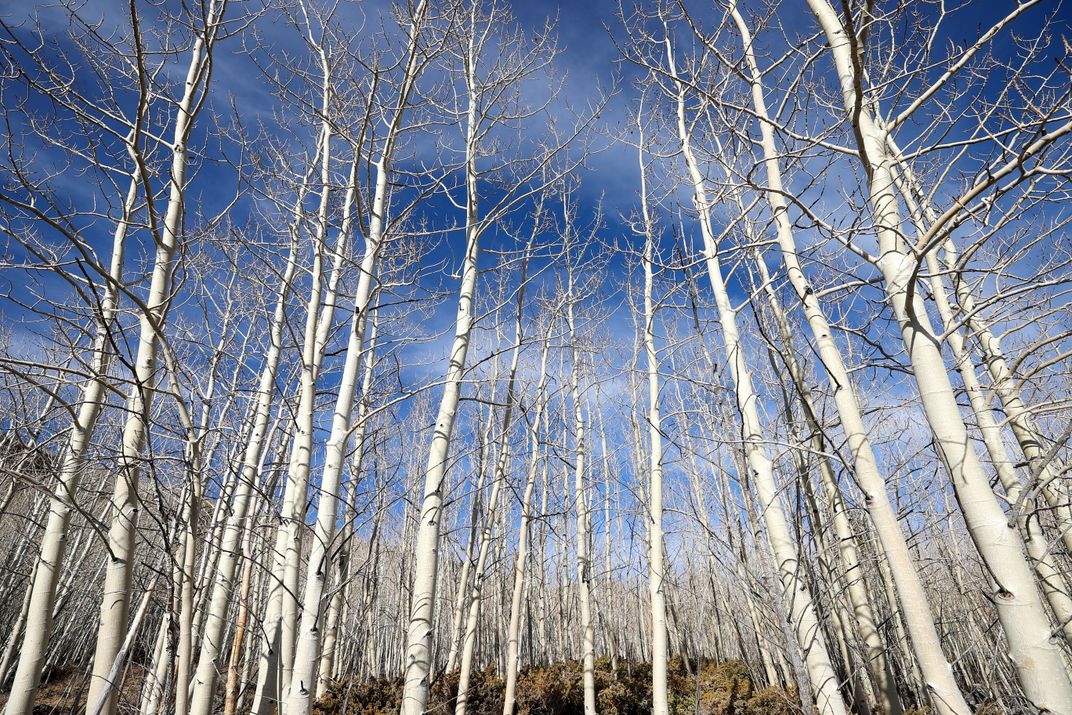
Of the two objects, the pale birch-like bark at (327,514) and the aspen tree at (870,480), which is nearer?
the aspen tree at (870,480)

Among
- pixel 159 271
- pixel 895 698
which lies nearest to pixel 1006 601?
pixel 895 698

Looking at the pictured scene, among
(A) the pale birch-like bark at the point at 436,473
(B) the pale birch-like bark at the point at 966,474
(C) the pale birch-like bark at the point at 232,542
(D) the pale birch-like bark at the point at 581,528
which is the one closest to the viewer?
(B) the pale birch-like bark at the point at 966,474

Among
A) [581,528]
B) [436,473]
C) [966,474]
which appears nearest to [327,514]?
[436,473]

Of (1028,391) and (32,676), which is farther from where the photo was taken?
(1028,391)

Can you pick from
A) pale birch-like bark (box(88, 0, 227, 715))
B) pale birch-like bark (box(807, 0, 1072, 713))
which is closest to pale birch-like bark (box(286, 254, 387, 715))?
pale birch-like bark (box(88, 0, 227, 715))

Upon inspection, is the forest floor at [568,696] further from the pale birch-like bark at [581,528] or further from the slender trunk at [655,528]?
the slender trunk at [655,528]

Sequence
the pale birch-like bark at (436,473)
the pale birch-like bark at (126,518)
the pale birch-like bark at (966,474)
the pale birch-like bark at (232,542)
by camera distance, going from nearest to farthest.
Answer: the pale birch-like bark at (966,474) → the pale birch-like bark at (126,518) → the pale birch-like bark at (436,473) → the pale birch-like bark at (232,542)

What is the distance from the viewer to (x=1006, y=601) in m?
1.70

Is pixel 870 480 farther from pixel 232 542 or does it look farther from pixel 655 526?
pixel 232 542

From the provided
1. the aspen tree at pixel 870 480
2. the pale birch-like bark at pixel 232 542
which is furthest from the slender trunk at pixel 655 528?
the pale birch-like bark at pixel 232 542

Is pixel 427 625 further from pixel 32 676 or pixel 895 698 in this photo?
pixel 895 698

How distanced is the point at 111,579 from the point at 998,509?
12.4 feet

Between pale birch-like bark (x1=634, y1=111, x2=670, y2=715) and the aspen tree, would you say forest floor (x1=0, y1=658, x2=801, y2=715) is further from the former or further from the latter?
the aspen tree

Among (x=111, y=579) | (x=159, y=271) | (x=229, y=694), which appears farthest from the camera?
(x=229, y=694)
